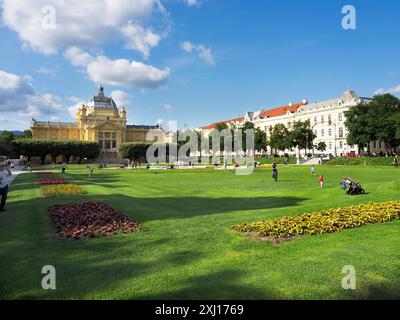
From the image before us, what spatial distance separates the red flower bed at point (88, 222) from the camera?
1121 centimetres

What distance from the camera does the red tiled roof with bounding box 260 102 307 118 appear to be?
399ft

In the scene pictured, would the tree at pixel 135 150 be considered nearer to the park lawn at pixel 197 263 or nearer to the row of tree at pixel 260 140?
the row of tree at pixel 260 140

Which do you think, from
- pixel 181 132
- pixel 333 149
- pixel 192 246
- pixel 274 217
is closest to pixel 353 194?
pixel 274 217

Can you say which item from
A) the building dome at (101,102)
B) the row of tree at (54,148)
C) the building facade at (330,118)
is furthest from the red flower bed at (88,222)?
the building dome at (101,102)

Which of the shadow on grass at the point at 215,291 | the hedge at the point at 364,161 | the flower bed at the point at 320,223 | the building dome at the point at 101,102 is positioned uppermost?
the building dome at the point at 101,102

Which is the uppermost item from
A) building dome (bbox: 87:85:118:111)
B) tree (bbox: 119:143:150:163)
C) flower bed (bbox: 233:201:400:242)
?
building dome (bbox: 87:85:118:111)

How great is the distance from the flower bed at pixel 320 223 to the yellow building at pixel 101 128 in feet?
399

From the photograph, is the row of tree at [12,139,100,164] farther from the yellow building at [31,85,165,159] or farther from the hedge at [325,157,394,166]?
the hedge at [325,157,394,166]

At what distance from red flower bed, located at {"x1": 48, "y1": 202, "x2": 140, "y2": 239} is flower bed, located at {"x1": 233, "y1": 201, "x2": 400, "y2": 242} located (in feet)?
13.5

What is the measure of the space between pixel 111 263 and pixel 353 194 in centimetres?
1506

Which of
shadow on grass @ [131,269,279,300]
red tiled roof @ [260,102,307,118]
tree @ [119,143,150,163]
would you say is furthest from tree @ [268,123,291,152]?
shadow on grass @ [131,269,279,300]
